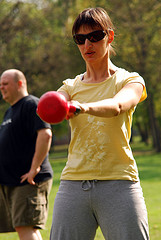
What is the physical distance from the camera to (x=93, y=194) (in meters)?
2.82

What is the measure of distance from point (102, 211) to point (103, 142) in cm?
41

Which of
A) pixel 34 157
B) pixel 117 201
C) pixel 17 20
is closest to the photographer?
pixel 117 201

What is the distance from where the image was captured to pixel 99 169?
2.83m

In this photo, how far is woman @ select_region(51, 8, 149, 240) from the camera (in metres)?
2.78

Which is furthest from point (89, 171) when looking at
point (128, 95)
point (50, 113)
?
point (50, 113)

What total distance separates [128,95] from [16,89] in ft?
9.37

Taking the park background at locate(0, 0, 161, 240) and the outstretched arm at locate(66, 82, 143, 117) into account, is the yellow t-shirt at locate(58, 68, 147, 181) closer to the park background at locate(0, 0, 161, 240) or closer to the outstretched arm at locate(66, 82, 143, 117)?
the outstretched arm at locate(66, 82, 143, 117)

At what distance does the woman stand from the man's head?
7.96ft

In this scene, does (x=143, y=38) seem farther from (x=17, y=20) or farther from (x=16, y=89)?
(x=16, y=89)

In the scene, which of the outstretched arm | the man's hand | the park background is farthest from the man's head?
the park background

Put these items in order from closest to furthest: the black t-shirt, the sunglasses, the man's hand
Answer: the sunglasses < the man's hand < the black t-shirt

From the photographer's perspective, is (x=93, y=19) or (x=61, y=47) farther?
(x=61, y=47)

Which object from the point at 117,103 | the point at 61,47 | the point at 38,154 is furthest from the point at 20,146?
the point at 61,47

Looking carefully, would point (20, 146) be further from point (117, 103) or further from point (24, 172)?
point (117, 103)
